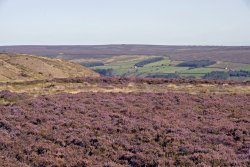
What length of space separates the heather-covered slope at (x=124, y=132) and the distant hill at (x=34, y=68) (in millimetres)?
37927

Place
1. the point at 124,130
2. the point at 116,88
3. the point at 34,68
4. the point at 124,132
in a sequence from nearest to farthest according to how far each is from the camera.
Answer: the point at 124,132 → the point at 124,130 → the point at 116,88 → the point at 34,68

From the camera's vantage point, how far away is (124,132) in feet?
69.5

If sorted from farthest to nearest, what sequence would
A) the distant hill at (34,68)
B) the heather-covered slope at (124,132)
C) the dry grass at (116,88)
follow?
the distant hill at (34,68), the dry grass at (116,88), the heather-covered slope at (124,132)

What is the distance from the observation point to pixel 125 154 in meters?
17.6

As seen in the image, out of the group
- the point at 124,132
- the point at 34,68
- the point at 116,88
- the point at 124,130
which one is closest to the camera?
the point at 124,132

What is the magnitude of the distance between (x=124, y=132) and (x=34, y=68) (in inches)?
2338

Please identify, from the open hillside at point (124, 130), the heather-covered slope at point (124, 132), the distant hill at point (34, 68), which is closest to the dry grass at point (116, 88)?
the open hillside at point (124, 130)

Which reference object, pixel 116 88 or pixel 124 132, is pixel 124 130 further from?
pixel 116 88

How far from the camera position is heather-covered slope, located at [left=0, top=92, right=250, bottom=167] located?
16984 mm

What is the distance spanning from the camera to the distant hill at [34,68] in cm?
6888

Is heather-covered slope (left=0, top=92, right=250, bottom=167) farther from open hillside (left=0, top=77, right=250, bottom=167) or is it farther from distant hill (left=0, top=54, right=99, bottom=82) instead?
distant hill (left=0, top=54, right=99, bottom=82)

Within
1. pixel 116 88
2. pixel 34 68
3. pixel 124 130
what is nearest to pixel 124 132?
pixel 124 130

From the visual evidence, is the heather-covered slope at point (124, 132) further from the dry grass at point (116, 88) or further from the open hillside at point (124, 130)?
the dry grass at point (116, 88)

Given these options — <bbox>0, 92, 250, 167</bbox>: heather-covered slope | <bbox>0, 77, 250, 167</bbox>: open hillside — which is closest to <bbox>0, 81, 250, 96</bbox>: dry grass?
<bbox>0, 77, 250, 167</bbox>: open hillside
